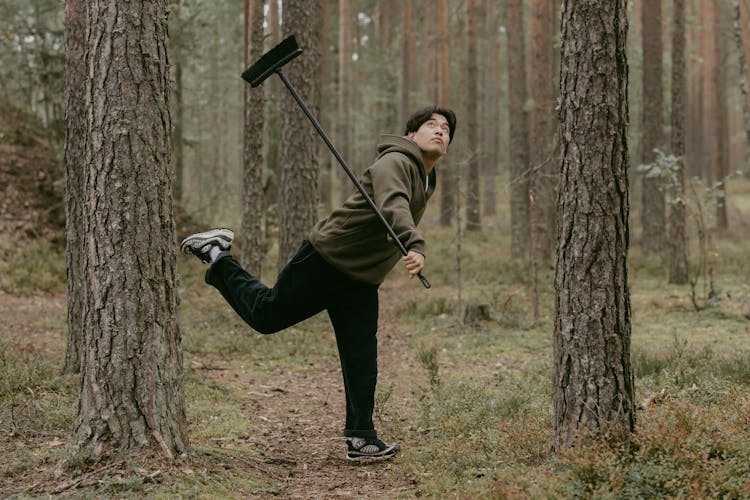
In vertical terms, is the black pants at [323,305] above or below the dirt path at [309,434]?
Result: above

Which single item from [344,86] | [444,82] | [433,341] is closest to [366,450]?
[433,341]

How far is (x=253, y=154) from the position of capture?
36.4 ft

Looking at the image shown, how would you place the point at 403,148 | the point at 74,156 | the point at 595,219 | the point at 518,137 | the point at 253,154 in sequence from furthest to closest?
the point at 518,137
the point at 253,154
the point at 74,156
the point at 403,148
the point at 595,219

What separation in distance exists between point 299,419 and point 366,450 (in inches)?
56.4

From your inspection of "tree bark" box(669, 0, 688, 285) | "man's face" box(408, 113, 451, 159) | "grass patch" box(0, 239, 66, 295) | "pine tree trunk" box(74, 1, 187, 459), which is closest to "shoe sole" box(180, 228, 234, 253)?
"pine tree trunk" box(74, 1, 187, 459)

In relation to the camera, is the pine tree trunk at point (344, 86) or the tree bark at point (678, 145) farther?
the pine tree trunk at point (344, 86)

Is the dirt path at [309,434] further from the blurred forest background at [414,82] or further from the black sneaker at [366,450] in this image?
the blurred forest background at [414,82]

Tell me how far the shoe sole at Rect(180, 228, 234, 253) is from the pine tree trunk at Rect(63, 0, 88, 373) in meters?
1.82

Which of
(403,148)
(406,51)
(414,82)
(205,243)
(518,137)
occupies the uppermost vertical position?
(406,51)

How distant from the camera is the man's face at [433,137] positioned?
5441mm

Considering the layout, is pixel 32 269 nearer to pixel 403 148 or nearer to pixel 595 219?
pixel 403 148

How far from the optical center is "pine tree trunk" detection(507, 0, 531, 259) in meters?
17.8

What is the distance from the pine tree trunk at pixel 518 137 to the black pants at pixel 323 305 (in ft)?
41.4

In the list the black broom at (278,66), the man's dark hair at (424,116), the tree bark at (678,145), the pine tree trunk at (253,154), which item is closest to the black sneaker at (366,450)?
the black broom at (278,66)
